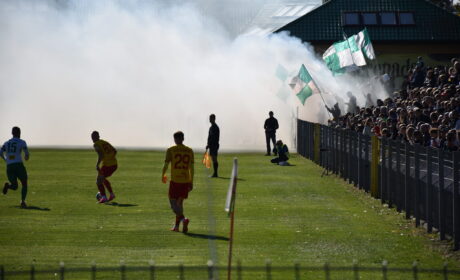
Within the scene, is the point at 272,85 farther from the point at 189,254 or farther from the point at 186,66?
the point at 189,254

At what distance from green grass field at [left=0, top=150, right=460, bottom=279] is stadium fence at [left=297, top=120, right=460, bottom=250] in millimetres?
339

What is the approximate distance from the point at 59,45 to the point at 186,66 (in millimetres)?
7642

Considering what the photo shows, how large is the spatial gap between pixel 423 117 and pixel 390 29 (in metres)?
38.0

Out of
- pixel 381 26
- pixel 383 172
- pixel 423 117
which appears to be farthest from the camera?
pixel 381 26

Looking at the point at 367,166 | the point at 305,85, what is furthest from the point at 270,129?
the point at 367,166

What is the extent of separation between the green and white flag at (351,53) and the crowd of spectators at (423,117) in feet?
9.94

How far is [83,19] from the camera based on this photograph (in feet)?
196

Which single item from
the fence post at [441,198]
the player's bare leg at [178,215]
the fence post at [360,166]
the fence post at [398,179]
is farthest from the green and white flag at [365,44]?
the fence post at [441,198]

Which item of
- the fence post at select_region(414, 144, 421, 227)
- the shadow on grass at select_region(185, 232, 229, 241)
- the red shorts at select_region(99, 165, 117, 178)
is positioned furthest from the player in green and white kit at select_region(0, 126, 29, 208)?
the fence post at select_region(414, 144, 421, 227)

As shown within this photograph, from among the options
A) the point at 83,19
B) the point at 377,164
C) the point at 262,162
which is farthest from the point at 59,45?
the point at 377,164

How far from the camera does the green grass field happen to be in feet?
43.8

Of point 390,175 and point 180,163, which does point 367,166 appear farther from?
point 180,163

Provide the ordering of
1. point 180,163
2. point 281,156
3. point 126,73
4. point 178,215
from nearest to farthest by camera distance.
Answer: point 178,215
point 180,163
point 281,156
point 126,73

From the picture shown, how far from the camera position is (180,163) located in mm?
16578
